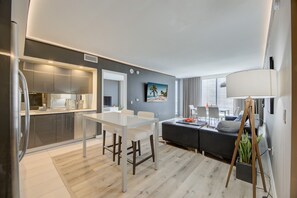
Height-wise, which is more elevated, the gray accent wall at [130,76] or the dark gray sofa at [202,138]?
the gray accent wall at [130,76]

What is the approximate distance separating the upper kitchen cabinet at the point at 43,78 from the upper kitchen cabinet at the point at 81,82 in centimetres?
50

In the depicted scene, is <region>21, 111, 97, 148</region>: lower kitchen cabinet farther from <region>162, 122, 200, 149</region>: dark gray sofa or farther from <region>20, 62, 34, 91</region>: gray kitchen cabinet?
<region>162, 122, 200, 149</region>: dark gray sofa

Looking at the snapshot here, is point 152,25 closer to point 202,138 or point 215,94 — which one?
point 202,138

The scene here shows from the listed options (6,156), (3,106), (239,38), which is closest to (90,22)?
(3,106)

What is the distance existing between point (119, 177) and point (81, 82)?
118 inches

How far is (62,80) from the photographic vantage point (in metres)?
3.70

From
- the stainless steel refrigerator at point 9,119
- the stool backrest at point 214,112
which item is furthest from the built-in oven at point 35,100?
the stool backrest at point 214,112

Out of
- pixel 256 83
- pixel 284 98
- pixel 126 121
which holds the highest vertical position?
pixel 256 83

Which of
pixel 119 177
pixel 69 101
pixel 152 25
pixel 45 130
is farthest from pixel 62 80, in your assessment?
pixel 119 177

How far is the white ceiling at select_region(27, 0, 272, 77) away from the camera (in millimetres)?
1905

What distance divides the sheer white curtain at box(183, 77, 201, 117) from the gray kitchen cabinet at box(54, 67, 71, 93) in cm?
639

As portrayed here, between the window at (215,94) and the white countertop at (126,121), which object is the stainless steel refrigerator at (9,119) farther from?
the window at (215,94)

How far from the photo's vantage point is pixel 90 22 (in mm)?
2322

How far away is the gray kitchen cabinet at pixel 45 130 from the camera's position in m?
3.04
